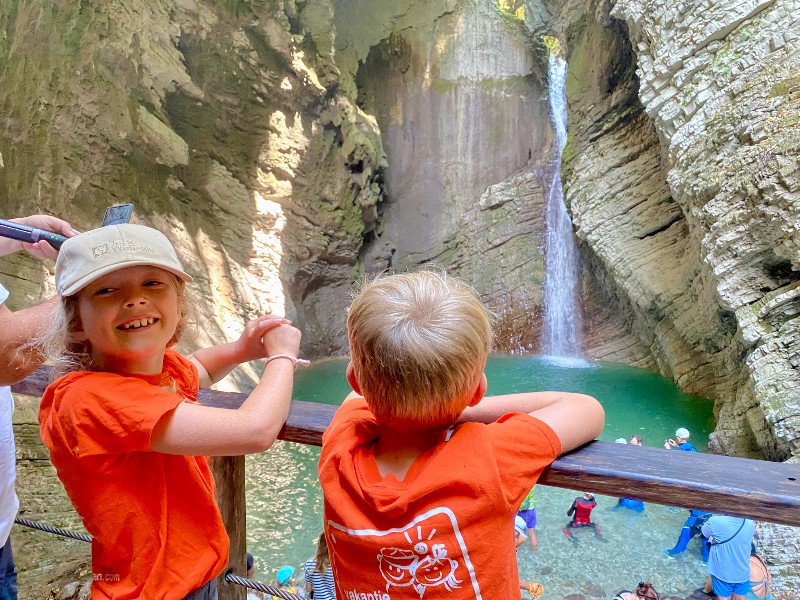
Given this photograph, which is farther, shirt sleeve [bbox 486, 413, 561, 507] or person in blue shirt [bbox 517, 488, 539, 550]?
person in blue shirt [bbox 517, 488, 539, 550]

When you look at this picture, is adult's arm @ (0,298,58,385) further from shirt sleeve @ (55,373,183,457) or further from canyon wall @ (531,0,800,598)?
canyon wall @ (531,0,800,598)

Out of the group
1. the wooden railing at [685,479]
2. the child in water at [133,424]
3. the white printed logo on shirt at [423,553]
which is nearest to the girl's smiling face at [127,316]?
the child in water at [133,424]

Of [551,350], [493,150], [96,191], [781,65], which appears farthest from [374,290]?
[493,150]

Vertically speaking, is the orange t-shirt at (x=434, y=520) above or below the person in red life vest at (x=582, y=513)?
above

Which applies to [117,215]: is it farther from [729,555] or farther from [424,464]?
[729,555]

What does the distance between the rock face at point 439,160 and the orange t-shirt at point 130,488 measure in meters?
3.05

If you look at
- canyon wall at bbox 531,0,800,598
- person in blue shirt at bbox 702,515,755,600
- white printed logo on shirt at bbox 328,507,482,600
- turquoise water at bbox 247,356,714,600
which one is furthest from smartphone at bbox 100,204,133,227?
canyon wall at bbox 531,0,800,598

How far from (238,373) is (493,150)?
1045 cm

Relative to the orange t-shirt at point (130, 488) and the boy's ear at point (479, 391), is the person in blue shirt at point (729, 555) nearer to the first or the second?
the boy's ear at point (479, 391)

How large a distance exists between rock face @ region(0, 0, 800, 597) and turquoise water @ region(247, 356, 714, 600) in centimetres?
90

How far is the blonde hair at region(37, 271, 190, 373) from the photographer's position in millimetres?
1049

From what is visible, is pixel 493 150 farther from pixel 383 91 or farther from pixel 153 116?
pixel 153 116

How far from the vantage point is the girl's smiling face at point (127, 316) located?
104cm

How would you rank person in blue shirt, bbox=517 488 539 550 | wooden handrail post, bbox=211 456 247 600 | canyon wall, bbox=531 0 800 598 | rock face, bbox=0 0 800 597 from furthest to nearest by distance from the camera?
rock face, bbox=0 0 800 597
canyon wall, bbox=531 0 800 598
person in blue shirt, bbox=517 488 539 550
wooden handrail post, bbox=211 456 247 600
